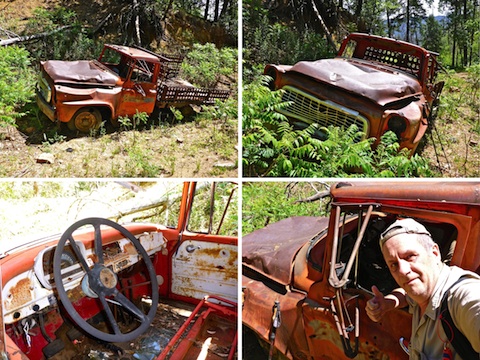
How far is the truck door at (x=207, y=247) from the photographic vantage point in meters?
4.55

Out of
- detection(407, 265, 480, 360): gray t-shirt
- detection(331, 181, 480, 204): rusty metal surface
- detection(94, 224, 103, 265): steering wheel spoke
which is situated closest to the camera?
detection(407, 265, 480, 360): gray t-shirt

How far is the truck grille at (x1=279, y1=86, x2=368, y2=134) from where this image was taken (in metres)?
4.41

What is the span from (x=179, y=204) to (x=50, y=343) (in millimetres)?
1795

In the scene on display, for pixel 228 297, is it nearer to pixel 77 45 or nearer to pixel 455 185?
pixel 455 185

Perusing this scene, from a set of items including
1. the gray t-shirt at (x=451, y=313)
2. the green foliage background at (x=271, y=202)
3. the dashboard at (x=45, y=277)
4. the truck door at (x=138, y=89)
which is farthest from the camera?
the truck door at (x=138, y=89)

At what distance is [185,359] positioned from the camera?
3922 millimetres

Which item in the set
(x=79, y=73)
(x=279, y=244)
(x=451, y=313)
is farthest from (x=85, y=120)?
(x=451, y=313)

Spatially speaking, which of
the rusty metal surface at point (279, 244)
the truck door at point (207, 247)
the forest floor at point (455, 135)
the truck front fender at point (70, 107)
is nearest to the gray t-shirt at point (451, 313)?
the rusty metal surface at point (279, 244)

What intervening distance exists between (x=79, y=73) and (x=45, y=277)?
3.36 metres

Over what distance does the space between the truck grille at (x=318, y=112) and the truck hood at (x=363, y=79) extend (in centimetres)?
20

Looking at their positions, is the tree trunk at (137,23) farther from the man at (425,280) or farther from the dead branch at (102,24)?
the man at (425,280)

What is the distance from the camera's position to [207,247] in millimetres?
4594

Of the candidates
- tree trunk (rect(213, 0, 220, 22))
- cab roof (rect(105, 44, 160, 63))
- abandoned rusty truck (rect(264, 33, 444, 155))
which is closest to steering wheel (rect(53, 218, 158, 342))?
abandoned rusty truck (rect(264, 33, 444, 155))

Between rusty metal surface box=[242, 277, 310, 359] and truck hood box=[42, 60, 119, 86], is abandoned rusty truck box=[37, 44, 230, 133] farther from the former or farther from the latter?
rusty metal surface box=[242, 277, 310, 359]
